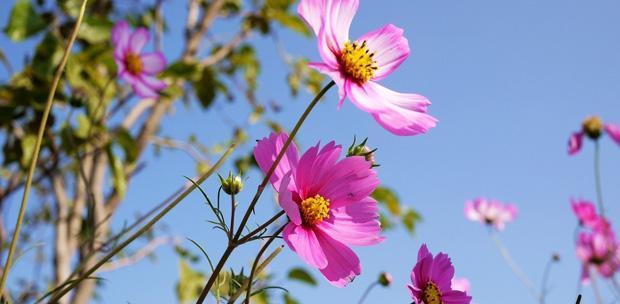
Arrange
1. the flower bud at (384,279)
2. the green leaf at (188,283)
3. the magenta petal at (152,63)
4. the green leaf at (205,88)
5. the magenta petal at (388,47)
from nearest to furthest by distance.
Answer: the magenta petal at (388,47) → the flower bud at (384,279) → the magenta petal at (152,63) → the green leaf at (188,283) → the green leaf at (205,88)

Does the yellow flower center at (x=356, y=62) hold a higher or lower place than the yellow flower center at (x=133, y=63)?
lower

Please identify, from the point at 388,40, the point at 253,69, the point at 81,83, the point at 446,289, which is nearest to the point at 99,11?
the point at 253,69

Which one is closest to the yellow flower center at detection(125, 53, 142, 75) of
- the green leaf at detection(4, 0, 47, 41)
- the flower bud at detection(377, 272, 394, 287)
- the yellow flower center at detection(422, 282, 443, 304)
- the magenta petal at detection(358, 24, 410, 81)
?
the green leaf at detection(4, 0, 47, 41)

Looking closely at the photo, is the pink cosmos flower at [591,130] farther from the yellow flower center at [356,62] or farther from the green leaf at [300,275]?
the yellow flower center at [356,62]

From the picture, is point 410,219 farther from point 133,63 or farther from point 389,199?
point 133,63

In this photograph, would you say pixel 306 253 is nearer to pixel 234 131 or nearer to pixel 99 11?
pixel 99 11

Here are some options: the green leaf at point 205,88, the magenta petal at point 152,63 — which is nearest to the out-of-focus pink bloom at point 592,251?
the green leaf at point 205,88
